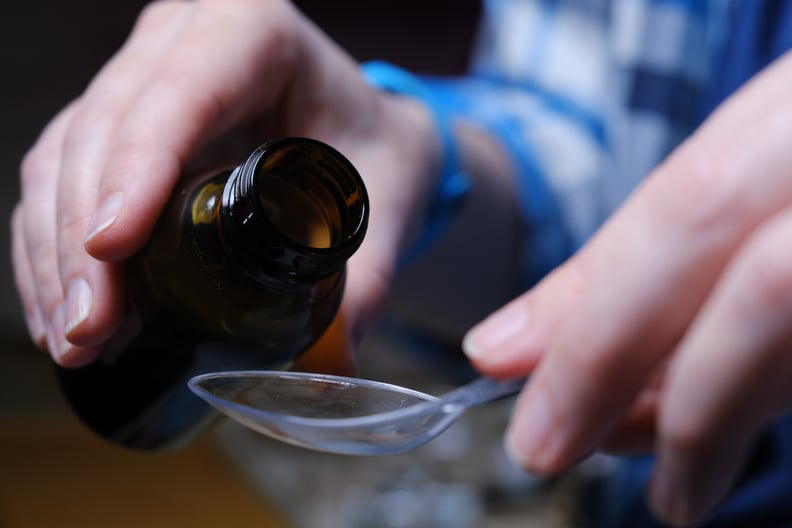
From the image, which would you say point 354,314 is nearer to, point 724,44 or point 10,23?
point 724,44

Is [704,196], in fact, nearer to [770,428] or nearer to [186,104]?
[186,104]

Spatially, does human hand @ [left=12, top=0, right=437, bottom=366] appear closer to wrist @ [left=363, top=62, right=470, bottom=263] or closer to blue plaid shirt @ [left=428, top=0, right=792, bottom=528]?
wrist @ [left=363, top=62, right=470, bottom=263]

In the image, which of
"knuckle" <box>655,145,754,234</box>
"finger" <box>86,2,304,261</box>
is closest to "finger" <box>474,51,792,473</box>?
"knuckle" <box>655,145,754,234</box>

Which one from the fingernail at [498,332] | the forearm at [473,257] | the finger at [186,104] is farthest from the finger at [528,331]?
the forearm at [473,257]

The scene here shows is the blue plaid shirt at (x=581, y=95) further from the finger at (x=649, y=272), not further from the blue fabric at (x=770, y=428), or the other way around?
the finger at (x=649, y=272)

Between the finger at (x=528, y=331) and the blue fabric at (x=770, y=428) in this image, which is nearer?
the finger at (x=528, y=331)

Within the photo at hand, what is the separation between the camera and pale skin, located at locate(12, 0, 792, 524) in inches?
10.1

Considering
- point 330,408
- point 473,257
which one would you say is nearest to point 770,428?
point 473,257

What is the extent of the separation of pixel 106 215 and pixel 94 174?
2.6 inches

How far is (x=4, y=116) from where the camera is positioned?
1.10m

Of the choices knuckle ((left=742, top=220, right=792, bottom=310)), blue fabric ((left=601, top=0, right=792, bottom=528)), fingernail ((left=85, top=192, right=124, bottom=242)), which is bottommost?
blue fabric ((left=601, top=0, right=792, bottom=528))

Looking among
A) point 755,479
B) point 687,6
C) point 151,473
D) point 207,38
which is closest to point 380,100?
point 207,38

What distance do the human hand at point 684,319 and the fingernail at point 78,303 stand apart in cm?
15

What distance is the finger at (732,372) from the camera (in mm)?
239
